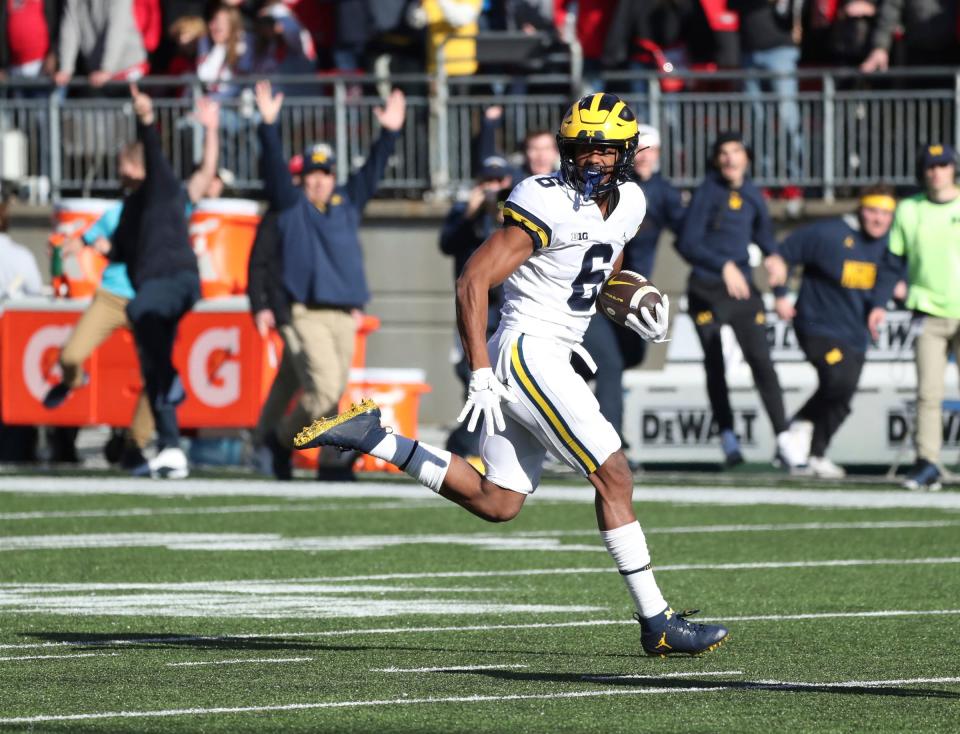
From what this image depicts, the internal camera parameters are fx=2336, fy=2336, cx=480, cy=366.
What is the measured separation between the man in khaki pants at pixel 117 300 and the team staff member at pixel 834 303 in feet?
12.8

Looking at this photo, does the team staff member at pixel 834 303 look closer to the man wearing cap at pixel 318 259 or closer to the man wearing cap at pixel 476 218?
the man wearing cap at pixel 476 218

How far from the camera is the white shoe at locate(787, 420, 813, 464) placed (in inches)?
608

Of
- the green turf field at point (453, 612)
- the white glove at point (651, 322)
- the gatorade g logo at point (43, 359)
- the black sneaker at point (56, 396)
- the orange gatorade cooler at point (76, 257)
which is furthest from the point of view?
the orange gatorade cooler at point (76, 257)

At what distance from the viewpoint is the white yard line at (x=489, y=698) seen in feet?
20.7

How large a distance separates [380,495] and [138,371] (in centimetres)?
328

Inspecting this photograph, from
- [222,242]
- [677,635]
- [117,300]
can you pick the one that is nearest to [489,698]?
[677,635]

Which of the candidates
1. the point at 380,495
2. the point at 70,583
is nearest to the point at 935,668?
the point at 70,583

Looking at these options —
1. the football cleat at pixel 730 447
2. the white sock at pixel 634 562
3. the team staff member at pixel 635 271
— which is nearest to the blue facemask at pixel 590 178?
the white sock at pixel 634 562

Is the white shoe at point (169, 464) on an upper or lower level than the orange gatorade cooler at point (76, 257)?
lower

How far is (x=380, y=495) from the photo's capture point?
14070mm

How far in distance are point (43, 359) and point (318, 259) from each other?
2.98m

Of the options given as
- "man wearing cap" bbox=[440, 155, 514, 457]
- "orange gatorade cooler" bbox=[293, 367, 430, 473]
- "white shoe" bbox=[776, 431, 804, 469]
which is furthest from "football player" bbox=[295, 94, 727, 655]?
"orange gatorade cooler" bbox=[293, 367, 430, 473]

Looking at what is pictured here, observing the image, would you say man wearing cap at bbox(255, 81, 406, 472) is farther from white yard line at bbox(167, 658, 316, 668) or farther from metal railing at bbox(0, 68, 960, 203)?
white yard line at bbox(167, 658, 316, 668)

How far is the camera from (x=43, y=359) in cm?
1672
